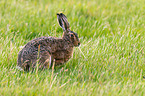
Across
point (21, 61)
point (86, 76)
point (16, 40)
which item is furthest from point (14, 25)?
point (86, 76)

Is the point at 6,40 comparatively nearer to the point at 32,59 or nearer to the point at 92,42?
the point at 32,59

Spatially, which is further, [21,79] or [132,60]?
[132,60]

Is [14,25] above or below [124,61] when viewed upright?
above

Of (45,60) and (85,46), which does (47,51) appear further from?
(85,46)

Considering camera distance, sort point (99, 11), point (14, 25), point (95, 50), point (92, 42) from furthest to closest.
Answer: point (99, 11) → point (14, 25) → point (92, 42) → point (95, 50)

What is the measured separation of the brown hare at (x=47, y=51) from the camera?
4578 mm

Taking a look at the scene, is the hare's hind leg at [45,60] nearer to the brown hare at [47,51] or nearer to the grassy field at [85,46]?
the brown hare at [47,51]

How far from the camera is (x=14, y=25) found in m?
6.78

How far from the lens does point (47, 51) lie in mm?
4789

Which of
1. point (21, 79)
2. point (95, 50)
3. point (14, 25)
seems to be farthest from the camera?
point (14, 25)

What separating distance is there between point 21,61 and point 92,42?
2057 millimetres

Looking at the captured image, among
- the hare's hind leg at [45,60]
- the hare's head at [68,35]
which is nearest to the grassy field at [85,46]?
the hare's hind leg at [45,60]

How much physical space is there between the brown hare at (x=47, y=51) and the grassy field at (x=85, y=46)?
0.17 metres

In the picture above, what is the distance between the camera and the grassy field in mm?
4175
